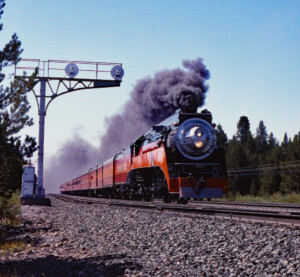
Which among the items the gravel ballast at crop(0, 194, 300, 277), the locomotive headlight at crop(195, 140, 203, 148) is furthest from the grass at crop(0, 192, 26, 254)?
the locomotive headlight at crop(195, 140, 203, 148)

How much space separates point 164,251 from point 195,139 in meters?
9.04

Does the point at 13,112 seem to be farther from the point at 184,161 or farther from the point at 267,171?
the point at 267,171

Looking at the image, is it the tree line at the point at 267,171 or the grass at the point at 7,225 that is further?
the tree line at the point at 267,171

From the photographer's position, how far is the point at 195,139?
14414 millimetres

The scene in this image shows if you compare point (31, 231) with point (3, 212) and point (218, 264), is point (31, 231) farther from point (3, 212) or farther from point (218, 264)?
point (218, 264)

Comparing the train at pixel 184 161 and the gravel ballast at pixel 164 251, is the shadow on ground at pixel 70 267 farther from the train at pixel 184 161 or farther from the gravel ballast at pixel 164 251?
the train at pixel 184 161

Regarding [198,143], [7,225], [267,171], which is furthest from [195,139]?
[267,171]

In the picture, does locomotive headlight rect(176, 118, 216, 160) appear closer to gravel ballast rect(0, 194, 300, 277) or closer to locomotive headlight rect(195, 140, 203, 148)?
locomotive headlight rect(195, 140, 203, 148)

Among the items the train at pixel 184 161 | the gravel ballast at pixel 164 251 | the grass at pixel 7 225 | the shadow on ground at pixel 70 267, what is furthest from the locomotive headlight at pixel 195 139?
the shadow on ground at pixel 70 267

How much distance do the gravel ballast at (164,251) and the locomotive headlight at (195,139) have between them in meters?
6.11

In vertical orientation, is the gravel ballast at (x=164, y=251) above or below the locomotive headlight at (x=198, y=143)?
below

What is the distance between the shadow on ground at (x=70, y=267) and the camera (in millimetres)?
4711

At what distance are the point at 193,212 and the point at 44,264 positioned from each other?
203 inches

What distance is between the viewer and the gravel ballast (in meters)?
4.54
